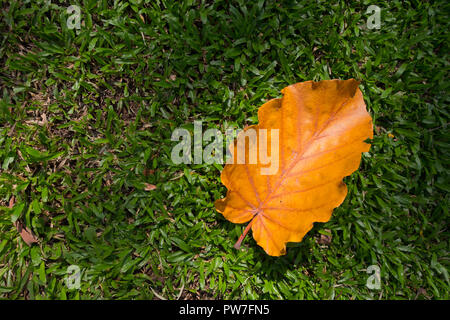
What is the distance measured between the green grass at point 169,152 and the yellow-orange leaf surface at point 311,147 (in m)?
0.48

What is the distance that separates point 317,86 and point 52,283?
2194 millimetres

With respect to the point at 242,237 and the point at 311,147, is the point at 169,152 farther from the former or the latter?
the point at 311,147

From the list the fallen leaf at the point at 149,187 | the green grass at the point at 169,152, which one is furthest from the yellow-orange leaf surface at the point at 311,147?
the fallen leaf at the point at 149,187

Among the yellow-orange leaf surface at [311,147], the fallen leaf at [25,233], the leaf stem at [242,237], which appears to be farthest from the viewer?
the fallen leaf at [25,233]

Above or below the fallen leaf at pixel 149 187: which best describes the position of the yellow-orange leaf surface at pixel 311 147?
above

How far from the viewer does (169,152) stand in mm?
2332

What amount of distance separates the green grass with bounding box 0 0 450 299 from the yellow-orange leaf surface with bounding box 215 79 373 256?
48 cm

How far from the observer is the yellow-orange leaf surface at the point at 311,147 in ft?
6.20

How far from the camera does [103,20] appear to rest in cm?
239

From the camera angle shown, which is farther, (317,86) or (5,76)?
(5,76)

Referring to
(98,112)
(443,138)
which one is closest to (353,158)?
(443,138)

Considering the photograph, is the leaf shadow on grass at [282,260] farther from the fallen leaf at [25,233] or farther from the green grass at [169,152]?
the fallen leaf at [25,233]
